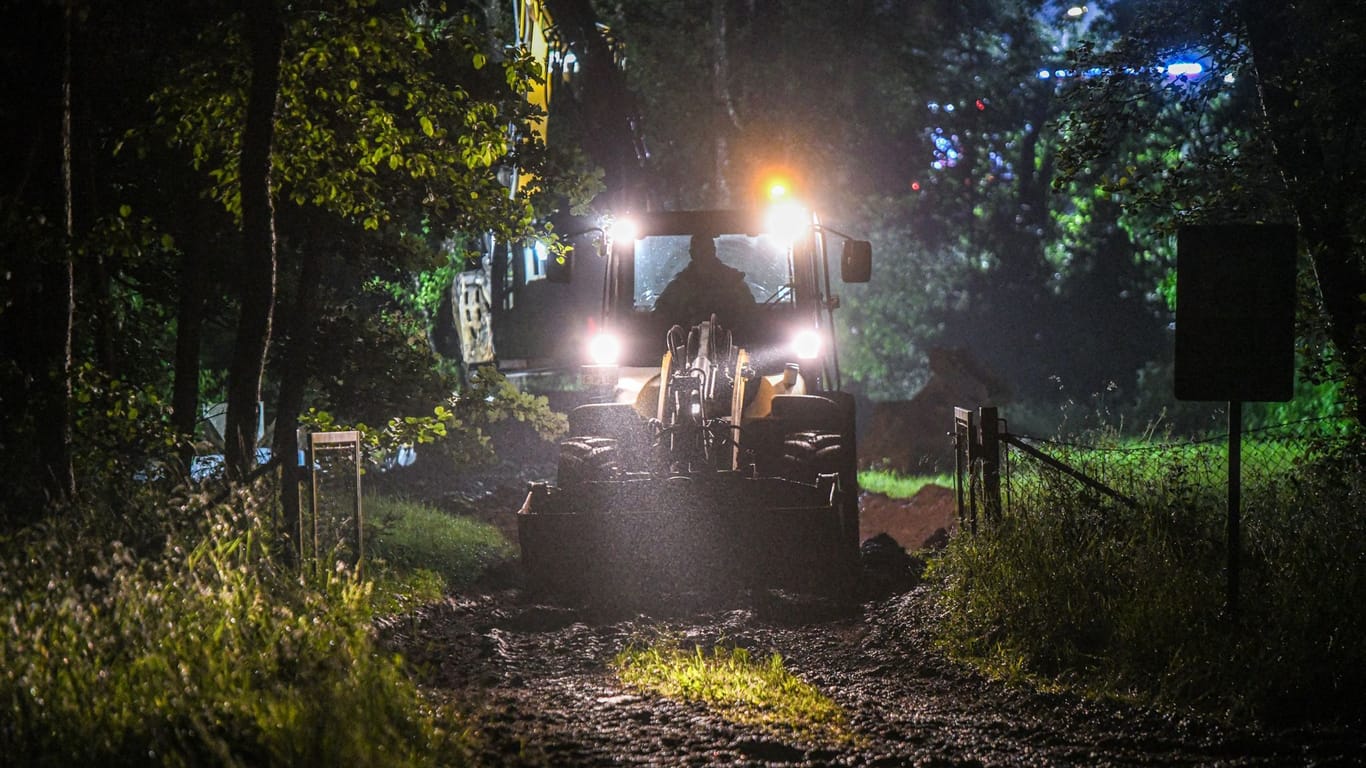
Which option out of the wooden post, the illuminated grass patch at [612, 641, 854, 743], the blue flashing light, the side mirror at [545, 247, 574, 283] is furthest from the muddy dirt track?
the blue flashing light

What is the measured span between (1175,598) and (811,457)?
4535 mm

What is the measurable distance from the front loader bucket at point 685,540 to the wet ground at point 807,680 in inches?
23.7

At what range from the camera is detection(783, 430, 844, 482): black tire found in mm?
12758

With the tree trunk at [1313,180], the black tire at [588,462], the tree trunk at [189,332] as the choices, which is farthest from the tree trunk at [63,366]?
the tree trunk at [1313,180]

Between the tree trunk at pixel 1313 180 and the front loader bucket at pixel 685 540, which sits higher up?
the tree trunk at pixel 1313 180

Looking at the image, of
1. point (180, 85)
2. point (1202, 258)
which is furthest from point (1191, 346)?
point (180, 85)

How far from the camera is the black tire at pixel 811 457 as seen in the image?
12758 mm

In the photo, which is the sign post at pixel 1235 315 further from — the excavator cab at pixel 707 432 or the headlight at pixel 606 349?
the headlight at pixel 606 349

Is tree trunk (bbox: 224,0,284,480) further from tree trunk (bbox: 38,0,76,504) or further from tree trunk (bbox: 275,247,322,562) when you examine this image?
tree trunk (bbox: 275,247,322,562)

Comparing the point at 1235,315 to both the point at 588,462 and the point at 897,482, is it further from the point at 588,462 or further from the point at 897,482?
the point at 897,482

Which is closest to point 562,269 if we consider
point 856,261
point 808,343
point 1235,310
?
point 808,343

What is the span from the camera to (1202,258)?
871 cm

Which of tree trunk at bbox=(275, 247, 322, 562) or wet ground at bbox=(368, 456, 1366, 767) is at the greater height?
tree trunk at bbox=(275, 247, 322, 562)

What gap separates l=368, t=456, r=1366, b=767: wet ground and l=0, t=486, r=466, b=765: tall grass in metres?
0.64
